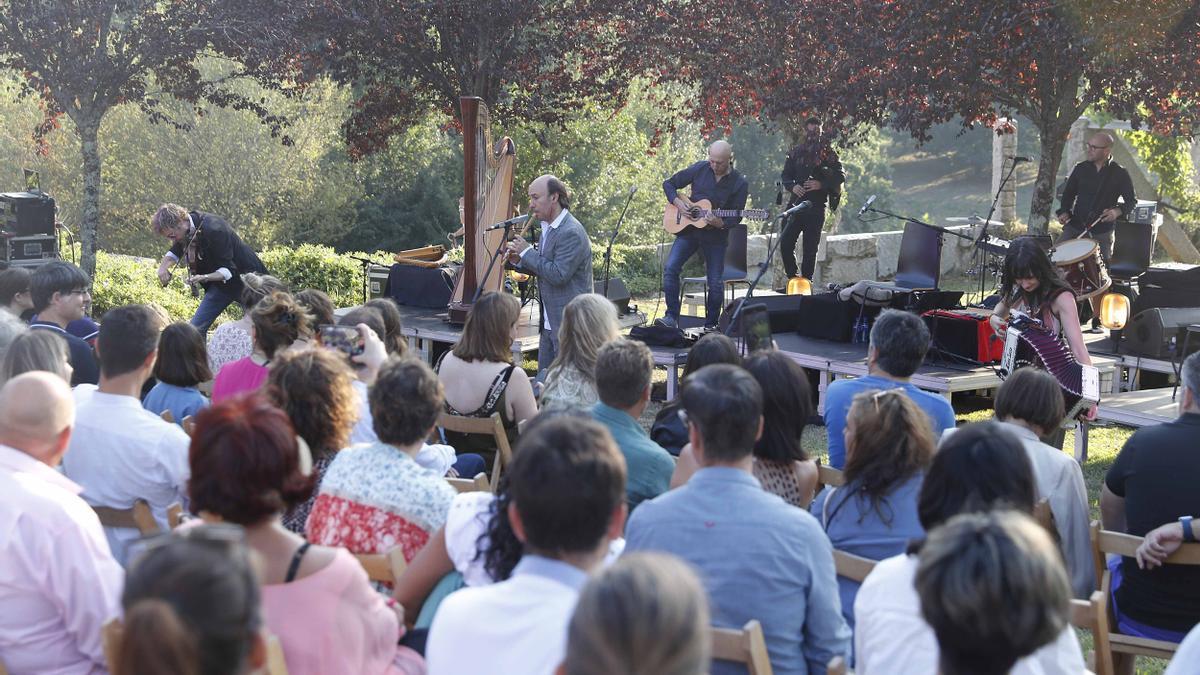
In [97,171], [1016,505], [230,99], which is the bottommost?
[1016,505]

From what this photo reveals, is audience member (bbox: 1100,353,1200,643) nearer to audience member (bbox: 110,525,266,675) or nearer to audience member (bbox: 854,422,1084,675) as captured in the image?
audience member (bbox: 854,422,1084,675)

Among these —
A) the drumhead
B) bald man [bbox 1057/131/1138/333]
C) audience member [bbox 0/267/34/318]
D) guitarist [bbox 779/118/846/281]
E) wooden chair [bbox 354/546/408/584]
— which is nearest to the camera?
wooden chair [bbox 354/546/408/584]

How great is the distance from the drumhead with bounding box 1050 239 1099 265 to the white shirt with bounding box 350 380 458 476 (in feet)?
19.1

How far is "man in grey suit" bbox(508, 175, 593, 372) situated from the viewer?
7.55 meters

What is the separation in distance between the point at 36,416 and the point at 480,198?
6.29 meters

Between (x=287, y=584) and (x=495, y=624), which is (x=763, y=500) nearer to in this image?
(x=495, y=624)

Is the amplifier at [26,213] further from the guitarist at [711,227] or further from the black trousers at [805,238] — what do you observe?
the black trousers at [805,238]

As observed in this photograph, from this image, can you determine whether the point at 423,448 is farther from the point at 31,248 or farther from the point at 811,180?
the point at 811,180

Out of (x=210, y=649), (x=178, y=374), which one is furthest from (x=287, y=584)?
(x=178, y=374)

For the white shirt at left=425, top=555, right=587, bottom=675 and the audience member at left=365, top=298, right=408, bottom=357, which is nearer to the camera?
the white shirt at left=425, top=555, right=587, bottom=675

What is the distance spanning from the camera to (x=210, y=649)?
1606mm

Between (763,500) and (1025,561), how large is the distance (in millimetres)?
1086

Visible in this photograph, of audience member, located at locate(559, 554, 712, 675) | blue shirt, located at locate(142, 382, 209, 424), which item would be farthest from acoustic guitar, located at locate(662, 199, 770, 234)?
audience member, located at locate(559, 554, 712, 675)

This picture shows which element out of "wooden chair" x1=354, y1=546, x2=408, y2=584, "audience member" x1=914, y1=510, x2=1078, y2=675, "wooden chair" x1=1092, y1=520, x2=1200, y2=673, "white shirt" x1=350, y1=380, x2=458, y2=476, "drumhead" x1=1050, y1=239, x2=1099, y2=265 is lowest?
"wooden chair" x1=1092, y1=520, x2=1200, y2=673
